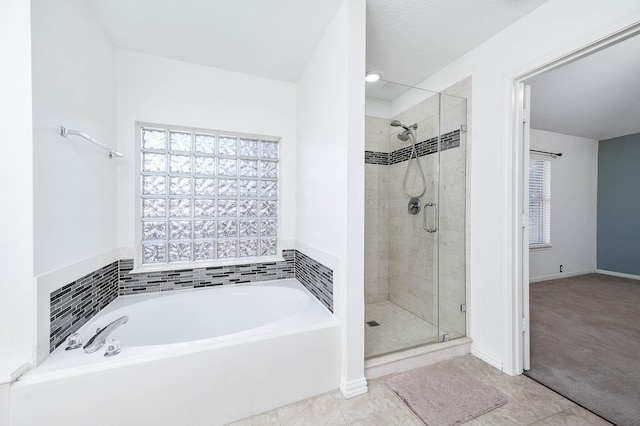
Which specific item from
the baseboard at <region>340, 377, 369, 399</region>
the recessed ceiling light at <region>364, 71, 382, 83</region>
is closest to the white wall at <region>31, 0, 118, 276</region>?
the baseboard at <region>340, 377, 369, 399</region>

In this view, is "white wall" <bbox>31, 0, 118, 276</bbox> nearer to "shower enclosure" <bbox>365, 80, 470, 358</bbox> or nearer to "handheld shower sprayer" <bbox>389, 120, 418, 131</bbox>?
"shower enclosure" <bbox>365, 80, 470, 358</bbox>

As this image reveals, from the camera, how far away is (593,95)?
3139 mm

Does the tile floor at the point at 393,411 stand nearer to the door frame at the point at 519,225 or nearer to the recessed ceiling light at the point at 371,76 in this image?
the door frame at the point at 519,225

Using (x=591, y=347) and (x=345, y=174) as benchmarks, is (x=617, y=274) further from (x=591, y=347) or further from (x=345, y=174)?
(x=345, y=174)

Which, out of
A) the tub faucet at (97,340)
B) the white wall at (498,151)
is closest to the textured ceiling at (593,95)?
the white wall at (498,151)

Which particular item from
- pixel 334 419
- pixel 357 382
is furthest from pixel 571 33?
pixel 334 419

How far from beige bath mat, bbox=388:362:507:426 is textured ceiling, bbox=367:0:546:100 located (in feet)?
7.43

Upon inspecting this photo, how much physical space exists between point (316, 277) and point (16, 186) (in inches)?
69.2

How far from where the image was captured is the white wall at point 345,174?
1539mm

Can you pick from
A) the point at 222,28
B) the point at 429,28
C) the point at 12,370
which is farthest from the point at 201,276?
the point at 429,28

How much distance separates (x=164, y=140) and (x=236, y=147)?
61 cm

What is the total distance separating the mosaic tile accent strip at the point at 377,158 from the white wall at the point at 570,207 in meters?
3.11

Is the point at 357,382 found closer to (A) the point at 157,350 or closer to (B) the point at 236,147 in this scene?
(A) the point at 157,350

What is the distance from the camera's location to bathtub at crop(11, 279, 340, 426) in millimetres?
1130
